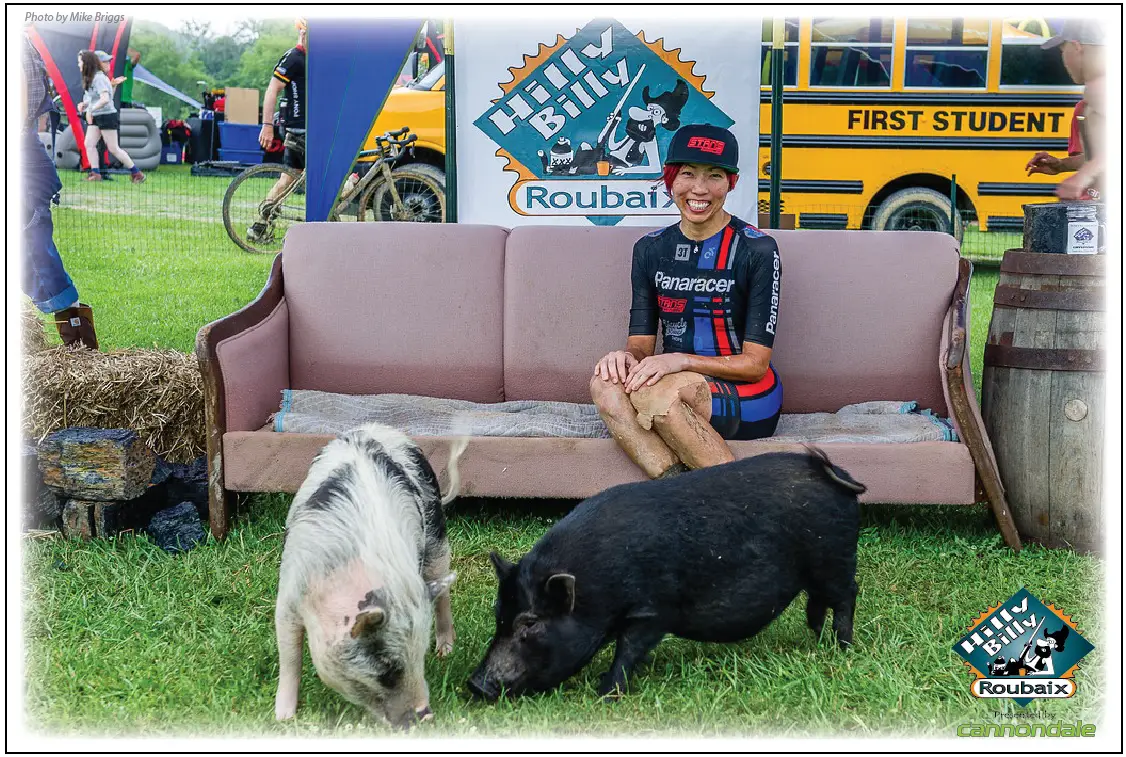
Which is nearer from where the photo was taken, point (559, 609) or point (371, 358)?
point (559, 609)

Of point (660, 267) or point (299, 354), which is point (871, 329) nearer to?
point (660, 267)

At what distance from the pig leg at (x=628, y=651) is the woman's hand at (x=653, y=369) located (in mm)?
1425

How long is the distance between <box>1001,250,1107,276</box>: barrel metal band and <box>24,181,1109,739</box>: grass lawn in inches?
46.9

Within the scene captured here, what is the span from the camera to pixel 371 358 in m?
5.47

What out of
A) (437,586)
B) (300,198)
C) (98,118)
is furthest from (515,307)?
(98,118)

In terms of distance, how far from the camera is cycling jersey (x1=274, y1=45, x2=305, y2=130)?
954cm

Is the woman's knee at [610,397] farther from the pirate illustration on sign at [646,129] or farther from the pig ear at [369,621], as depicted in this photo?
the pirate illustration on sign at [646,129]

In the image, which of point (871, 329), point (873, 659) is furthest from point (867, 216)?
point (873, 659)

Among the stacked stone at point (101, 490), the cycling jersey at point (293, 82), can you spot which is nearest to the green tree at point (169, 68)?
the cycling jersey at point (293, 82)

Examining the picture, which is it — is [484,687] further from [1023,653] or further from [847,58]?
[847,58]

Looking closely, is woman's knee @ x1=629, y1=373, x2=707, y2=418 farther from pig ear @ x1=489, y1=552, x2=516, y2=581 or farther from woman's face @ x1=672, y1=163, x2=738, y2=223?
pig ear @ x1=489, y1=552, x2=516, y2=581

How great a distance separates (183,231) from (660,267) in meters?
8.68

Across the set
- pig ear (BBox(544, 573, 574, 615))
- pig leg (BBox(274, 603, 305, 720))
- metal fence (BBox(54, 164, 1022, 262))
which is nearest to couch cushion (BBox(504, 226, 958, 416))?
pig ear (BBox(544, 573, 574, 615))

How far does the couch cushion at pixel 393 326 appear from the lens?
5.47 m
